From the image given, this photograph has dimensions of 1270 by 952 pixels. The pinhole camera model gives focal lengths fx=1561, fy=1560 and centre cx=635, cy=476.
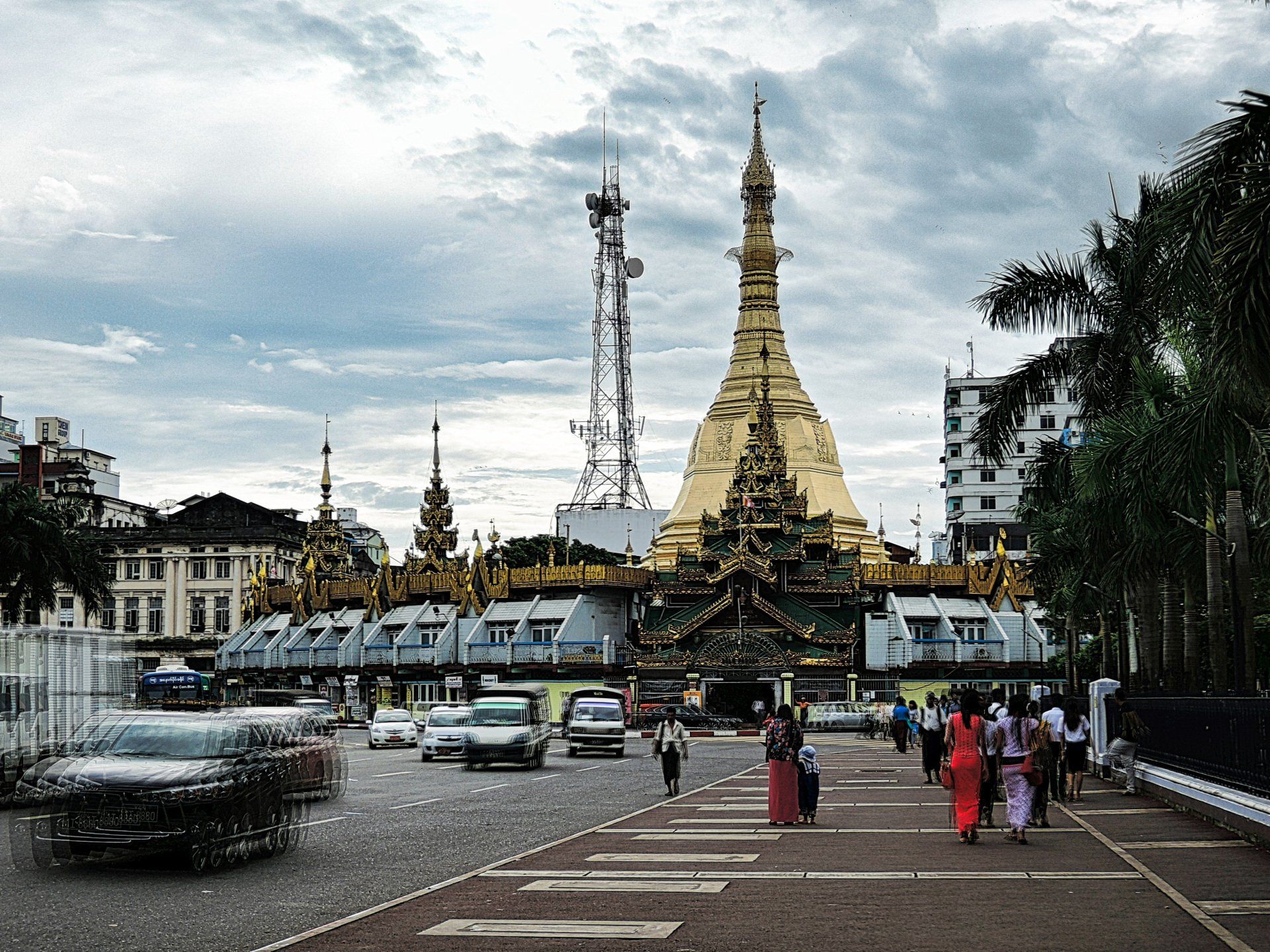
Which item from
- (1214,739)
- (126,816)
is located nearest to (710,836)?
(1214,739)

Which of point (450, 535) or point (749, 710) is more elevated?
point (450, 535)

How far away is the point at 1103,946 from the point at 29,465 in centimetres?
9385

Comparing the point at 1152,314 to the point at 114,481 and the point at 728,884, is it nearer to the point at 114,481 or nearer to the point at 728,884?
the point at 728,884

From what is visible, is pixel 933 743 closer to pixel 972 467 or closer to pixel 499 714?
pixel 499 714

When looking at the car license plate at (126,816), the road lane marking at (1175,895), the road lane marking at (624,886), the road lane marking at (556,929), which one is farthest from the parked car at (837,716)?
the road lane marking at (556,929)

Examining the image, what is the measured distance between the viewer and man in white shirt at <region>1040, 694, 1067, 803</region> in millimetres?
22391

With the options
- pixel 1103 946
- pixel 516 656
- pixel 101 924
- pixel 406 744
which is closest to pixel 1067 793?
pixel 1103 946

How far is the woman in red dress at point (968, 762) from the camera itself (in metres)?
17.0

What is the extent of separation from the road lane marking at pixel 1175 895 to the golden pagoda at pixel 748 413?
58902mm

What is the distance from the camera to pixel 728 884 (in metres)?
14.3

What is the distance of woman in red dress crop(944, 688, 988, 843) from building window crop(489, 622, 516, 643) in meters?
54.3

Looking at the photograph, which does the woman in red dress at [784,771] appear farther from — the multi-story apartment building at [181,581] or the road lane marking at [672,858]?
the multi-story apartment building at [181,581]

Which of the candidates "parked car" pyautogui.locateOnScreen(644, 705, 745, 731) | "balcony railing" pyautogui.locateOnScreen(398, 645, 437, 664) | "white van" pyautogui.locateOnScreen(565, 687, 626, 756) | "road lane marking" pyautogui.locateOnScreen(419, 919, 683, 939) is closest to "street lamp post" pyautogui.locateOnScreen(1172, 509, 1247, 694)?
"road lane marking" pyautogui.locateOnScreen(419, 919, 683, 939)

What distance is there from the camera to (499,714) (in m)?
35.9
